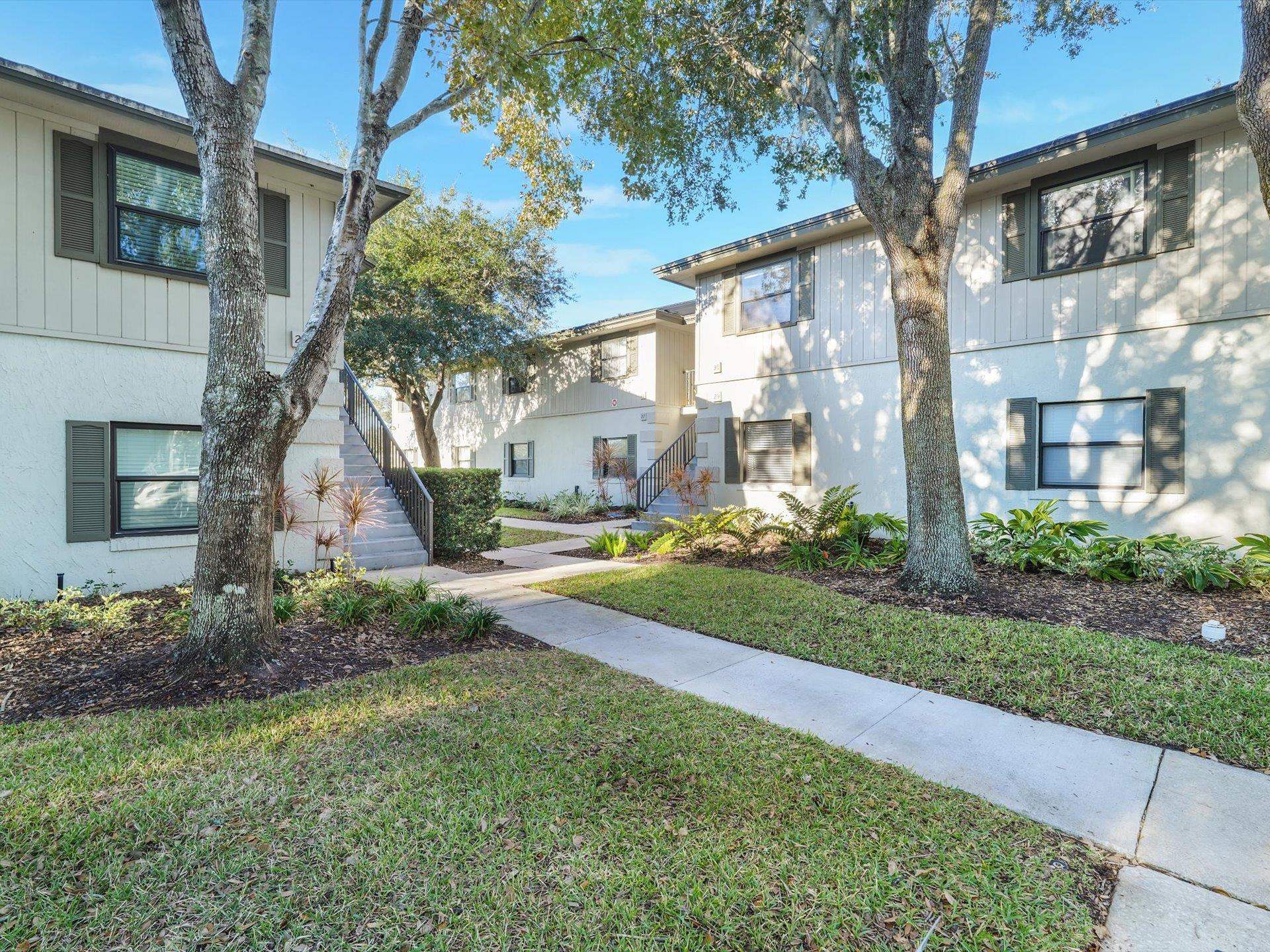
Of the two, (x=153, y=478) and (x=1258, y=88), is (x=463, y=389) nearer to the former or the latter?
(x=153, y=478)

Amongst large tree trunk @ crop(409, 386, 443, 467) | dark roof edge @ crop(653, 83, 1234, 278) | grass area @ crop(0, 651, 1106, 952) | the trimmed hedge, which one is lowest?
grass area @ crop(0, 651, 1106, 952)

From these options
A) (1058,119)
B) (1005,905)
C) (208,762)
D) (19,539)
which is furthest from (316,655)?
(1058,119)

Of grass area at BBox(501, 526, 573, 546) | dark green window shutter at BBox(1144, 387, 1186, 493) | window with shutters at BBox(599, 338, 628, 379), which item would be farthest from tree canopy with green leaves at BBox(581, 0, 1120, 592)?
window with shutters at BBox(599, 338, 628, 379)

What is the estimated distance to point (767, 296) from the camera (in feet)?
38.0

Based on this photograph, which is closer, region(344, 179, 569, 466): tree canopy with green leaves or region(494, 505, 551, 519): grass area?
region(344, 179, 569, 466): tree canopy with green leaves

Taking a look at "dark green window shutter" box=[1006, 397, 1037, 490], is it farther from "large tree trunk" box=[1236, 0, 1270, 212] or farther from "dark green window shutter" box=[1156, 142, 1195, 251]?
"large tree trunk" box=[1236, 0, 1270, 212]

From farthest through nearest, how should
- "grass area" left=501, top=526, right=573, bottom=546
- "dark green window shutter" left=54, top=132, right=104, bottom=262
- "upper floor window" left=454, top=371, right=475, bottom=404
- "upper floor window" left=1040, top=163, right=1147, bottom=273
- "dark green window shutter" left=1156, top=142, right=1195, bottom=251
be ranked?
1. "upper floor window" left=454, top=371, right=475, bottom=404
2. "grass area" left=501, top=526, right=573, bottom=546
3. "upper floor window" left=1040, top=163, right=1147, bottom=273
4. "dark green window shutter" left=1156, top=142, right=1195, bottom=251
5. "dark green window shutter" left=54, top=132, right=104, bottom=262

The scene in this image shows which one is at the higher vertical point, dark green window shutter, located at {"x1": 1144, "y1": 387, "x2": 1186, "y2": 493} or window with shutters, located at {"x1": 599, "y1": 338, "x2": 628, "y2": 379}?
window with shutters, located at {"x1": 599, "y1": 338, "x2": 628, "y2": 379}

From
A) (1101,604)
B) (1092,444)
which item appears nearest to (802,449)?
(1092,444)

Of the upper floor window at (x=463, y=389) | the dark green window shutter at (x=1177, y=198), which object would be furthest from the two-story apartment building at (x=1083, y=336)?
the upper floor window at (x=463, y=389)

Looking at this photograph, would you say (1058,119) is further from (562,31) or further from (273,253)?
(273,253)

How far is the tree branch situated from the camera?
4340 millimetres

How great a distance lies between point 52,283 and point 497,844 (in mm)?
7346

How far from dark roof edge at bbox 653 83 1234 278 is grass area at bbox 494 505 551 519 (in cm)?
931
